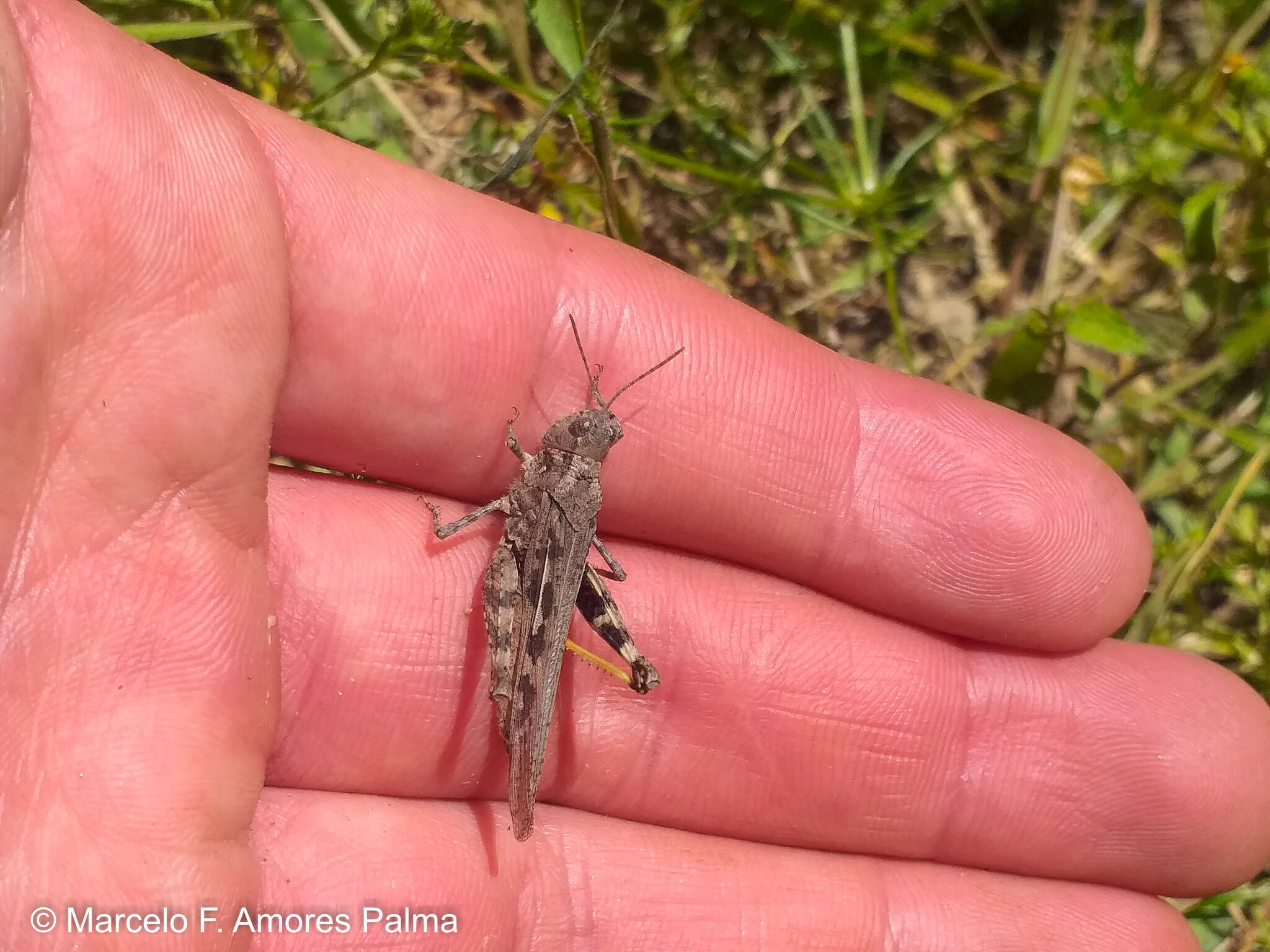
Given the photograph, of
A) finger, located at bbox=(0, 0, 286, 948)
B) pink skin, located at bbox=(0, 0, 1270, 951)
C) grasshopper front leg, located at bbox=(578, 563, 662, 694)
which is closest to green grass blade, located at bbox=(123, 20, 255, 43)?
pink skin, located at bbox=(0, 0, 1270, 951)

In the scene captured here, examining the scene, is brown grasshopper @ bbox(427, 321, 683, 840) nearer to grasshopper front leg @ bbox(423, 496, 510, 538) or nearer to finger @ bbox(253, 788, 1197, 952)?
grasshopper front leg @ bbox(423, 496, 510, 538)

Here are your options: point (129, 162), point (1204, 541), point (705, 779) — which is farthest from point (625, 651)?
point (1204, 541)

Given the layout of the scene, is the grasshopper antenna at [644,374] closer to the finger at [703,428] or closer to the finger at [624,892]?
the finger at [703,428]

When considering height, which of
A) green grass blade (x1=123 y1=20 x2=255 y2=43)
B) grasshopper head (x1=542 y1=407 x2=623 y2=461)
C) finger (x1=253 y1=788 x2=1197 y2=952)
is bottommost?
finger (x1=253 y1=788 x2=1197 y2=952)

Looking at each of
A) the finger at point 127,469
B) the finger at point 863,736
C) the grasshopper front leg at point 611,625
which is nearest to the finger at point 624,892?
the finger at point 863,736

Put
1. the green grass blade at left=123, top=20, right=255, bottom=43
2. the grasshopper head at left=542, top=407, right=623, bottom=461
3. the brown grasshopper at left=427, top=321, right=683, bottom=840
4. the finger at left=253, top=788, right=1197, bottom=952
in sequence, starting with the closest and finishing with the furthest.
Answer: the finger at left=253, top=788, right=1197, bottom=952
the brown grasshopper at left=427, top=321, right=683, bottom=840
the grasshopper head at left=542, top=407, right=623, bottom=461
the green grass blade at left=123, top=20, right=255, bottom=43

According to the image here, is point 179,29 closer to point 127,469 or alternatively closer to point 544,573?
point 127,469

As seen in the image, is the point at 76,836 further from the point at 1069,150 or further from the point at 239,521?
the point at 1069,150
